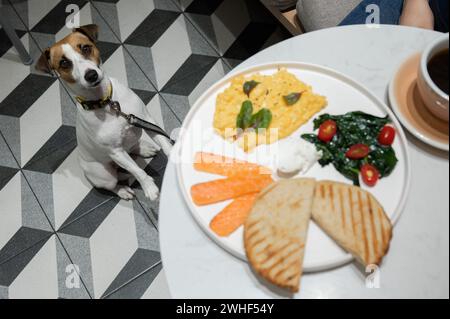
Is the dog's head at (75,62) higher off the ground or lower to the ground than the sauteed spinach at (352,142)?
higher

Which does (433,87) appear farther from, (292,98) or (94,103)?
(94,103)

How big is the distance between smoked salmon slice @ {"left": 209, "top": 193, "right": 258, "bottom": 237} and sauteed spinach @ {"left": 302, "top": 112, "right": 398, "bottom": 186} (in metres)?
0.26

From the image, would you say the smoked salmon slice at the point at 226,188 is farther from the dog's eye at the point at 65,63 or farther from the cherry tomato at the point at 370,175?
the dog's eye at the point at 65,63

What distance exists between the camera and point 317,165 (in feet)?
4.24

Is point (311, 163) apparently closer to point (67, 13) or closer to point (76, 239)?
point (76, 239)

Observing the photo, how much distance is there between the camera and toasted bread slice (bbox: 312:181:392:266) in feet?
3.67

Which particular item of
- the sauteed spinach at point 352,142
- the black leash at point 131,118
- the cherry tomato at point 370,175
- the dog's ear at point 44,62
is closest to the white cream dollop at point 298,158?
the sauteed spinach at point 352,142

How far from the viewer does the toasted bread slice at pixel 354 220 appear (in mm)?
1118

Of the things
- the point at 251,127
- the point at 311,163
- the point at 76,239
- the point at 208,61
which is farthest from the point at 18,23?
the point at 311,163

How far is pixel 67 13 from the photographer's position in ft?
9.71

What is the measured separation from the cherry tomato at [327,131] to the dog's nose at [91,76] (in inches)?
34.4

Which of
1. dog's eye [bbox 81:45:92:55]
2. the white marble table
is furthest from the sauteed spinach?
dog's eye [bbox 81:45:92:55]
